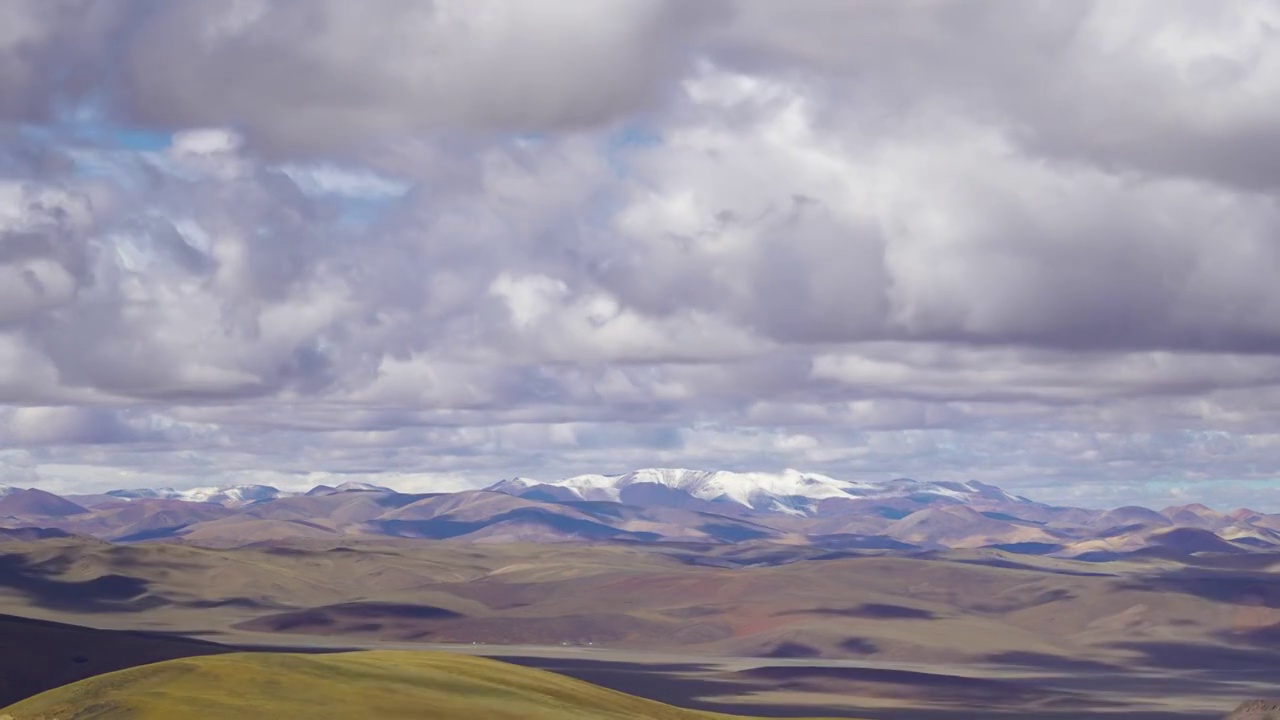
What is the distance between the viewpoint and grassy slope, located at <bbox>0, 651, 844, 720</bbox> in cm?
8956

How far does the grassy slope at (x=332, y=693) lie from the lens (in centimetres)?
8956

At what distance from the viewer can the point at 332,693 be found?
102m

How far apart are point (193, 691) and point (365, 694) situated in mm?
12021

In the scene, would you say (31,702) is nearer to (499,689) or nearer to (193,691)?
(193,691)

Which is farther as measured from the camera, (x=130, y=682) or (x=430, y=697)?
(x=430, y=697)

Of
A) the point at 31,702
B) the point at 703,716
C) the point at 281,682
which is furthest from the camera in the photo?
the point at 703,716

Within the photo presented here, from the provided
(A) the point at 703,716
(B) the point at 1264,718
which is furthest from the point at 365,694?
(B) the point at 1264,718

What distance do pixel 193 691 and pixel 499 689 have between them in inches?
936

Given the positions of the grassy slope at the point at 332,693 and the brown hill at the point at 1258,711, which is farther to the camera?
the brown hill at the point at 1258,711

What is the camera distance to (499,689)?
11262cm

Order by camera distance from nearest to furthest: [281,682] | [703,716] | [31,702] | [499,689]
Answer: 1. [31,702]
2. [281,682]
3. [499,689]
4. [703,716]

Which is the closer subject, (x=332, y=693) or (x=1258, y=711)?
(x=1258, y=711)

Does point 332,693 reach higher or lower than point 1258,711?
lower

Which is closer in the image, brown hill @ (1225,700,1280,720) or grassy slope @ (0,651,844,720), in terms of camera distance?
grassy slope @ (0,651,844,720)
